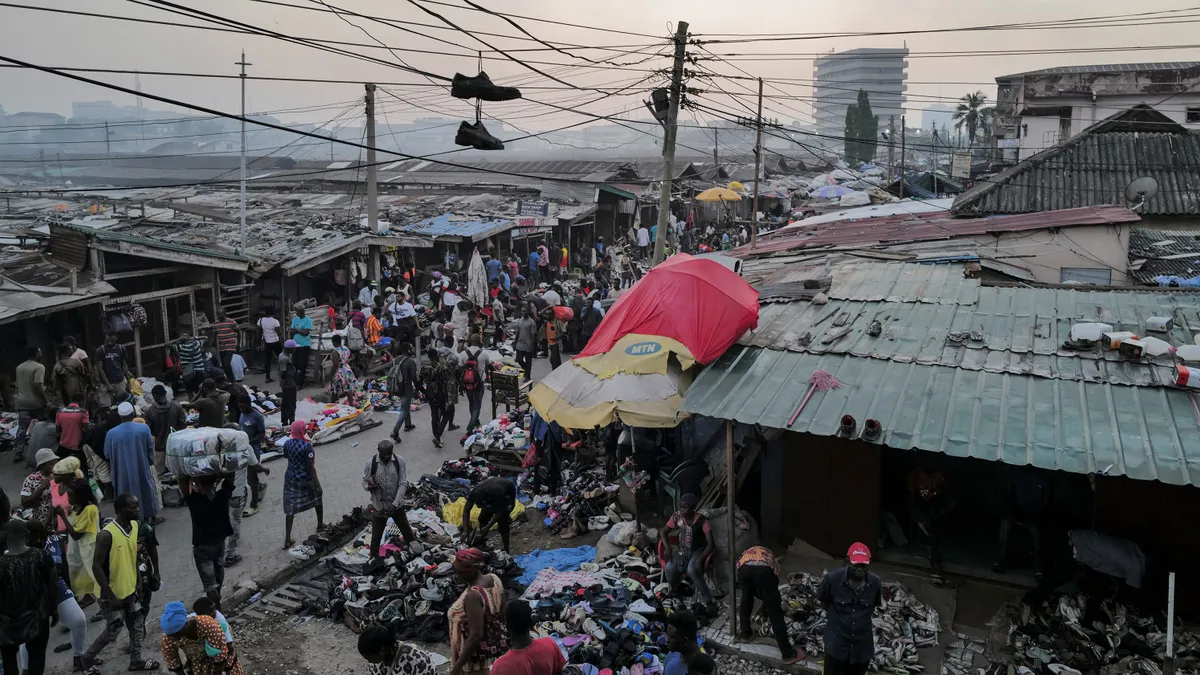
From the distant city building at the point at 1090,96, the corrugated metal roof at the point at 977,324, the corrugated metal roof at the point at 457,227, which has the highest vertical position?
the distant city building at the point at 1090,96

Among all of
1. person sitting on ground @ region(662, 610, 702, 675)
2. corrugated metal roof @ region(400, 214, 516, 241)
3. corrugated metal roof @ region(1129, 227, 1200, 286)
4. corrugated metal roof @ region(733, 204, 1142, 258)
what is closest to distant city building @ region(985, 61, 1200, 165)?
corrugated metal roof @ region(733, 204, 1142, 258)

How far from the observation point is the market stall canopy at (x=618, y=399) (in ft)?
28.8

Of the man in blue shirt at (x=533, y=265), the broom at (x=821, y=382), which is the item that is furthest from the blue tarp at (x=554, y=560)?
the man in blue shirt at (x=533, y=265)

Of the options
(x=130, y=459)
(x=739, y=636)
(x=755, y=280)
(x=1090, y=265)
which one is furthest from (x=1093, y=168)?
(x=130, y=459)

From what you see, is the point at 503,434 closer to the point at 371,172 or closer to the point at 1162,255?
the point at 371,172

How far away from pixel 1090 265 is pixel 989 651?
11618mm

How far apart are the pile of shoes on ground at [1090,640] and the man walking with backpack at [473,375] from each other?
849 cm

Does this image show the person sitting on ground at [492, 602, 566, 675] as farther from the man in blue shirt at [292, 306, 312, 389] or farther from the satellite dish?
the satellite dish

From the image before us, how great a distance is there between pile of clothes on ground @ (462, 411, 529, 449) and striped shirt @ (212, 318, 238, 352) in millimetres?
5790

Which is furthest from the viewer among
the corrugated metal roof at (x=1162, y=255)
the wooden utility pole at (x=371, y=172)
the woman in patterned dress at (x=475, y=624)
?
the wooden utility pole at (x=371, y=172)

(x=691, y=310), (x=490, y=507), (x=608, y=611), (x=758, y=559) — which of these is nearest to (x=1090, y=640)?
(x=758, y=559)

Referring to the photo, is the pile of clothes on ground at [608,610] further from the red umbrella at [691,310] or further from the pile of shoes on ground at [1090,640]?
the pile of shoes on ground at [1090,640]

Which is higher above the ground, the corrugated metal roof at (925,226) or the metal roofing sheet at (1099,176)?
the metal roofing sheet at (1099,176)

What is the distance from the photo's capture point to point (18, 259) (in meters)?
15.4
